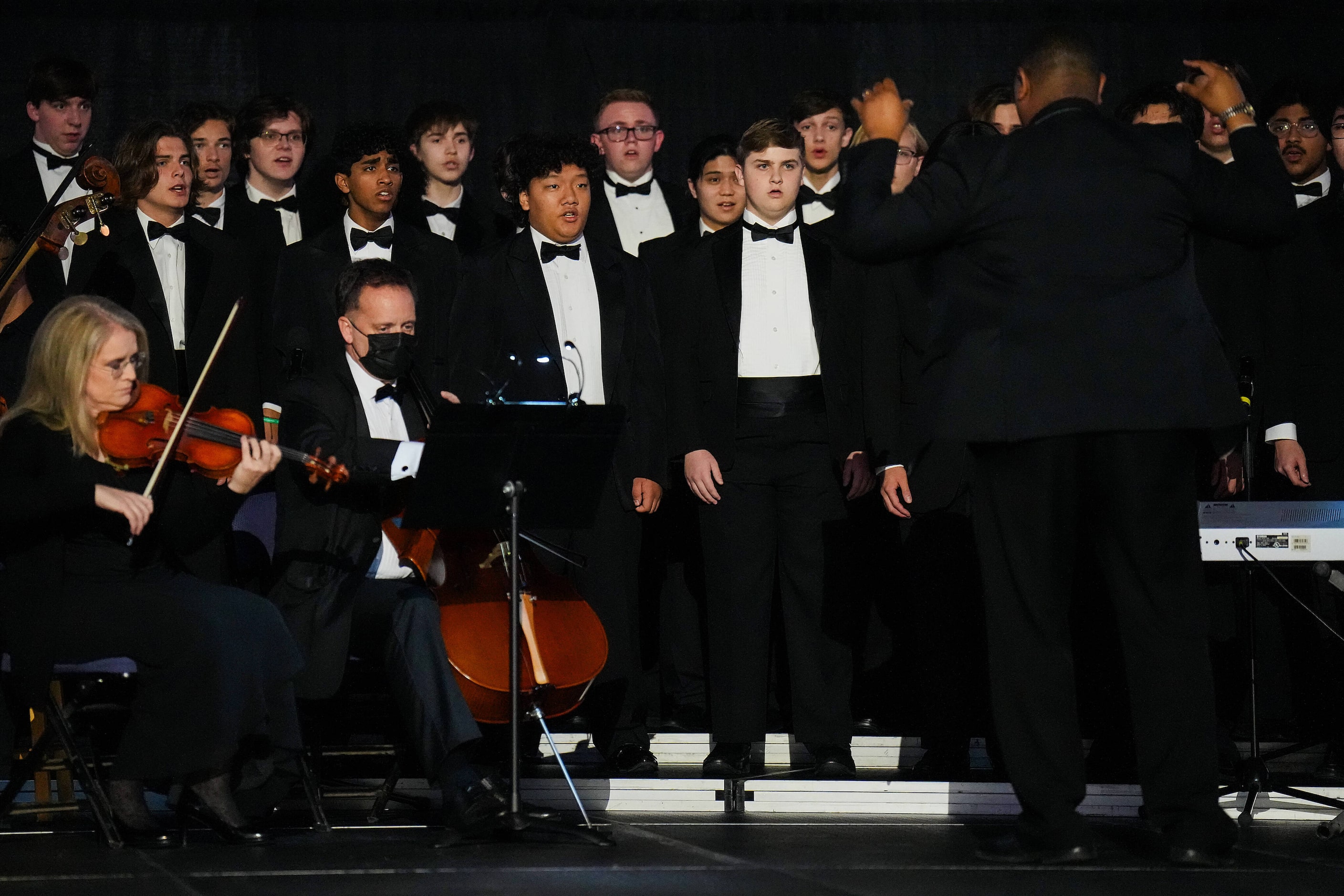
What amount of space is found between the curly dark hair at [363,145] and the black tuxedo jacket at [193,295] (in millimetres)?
463

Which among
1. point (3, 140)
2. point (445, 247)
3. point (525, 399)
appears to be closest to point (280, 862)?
point (525, 399)

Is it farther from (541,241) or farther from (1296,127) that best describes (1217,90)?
(1296,127)

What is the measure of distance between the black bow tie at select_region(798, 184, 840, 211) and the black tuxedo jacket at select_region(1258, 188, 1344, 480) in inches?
60.2

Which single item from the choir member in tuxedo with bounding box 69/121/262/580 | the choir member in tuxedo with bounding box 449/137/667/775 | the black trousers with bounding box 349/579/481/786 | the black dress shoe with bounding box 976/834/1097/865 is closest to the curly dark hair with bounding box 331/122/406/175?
the choir member in tuxedo with bounding box 69/121/262/580

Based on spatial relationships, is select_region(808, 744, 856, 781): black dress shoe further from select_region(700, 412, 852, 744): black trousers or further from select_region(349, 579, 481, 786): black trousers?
select_region(349, 579, 481, 786): black trousers

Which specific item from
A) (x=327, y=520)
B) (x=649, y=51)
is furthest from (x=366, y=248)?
(x=649, y=51)

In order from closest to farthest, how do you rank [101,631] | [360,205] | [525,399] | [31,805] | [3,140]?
[101,631]
[31,805]
[525,399]
[360,205]
[3,140]

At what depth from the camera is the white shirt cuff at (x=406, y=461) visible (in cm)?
429

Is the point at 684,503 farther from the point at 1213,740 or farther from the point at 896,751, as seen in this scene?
the point at 1213,740

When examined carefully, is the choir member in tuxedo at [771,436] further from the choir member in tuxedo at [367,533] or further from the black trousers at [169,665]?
the black trousers at [169,665]

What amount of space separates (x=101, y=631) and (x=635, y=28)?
369 cm

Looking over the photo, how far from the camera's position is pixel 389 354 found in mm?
4426

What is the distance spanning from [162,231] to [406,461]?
5.27 feet

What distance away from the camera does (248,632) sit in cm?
418
